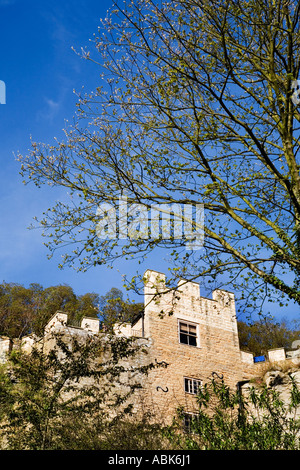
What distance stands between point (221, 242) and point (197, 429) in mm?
3877

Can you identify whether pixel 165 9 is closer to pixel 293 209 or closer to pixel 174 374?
pixel 293 209

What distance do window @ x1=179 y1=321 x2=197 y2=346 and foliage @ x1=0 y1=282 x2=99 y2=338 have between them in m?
13.8

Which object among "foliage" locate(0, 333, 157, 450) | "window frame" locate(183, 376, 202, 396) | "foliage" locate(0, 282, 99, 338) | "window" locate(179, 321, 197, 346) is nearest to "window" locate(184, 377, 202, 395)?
"window frame" locate(183, 376, 202, 396)

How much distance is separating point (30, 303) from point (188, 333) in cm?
2464

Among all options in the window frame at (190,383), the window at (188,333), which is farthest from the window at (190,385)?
the window at (188,333)

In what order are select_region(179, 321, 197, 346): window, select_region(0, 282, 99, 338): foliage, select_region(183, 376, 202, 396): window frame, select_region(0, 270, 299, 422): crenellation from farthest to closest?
select_region(0, 282, 99, 338): foliage
select_region(179, 321, 197, 346): window
select_region(183, 376, 202, 396): window frame
select_region(0, 270, 299, 422): crenellation

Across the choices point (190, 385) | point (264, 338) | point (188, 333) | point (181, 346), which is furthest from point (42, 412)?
point (264, 338)

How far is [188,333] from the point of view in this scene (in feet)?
76.9

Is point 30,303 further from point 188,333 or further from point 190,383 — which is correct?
point 190,383

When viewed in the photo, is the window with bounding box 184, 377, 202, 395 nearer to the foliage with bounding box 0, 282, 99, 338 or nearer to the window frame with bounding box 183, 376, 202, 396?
the window frame with bounding box 183, 376, 202, 396

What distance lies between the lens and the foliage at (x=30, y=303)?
37.8m

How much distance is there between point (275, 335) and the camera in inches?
1614

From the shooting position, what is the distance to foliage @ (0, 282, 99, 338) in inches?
1490
